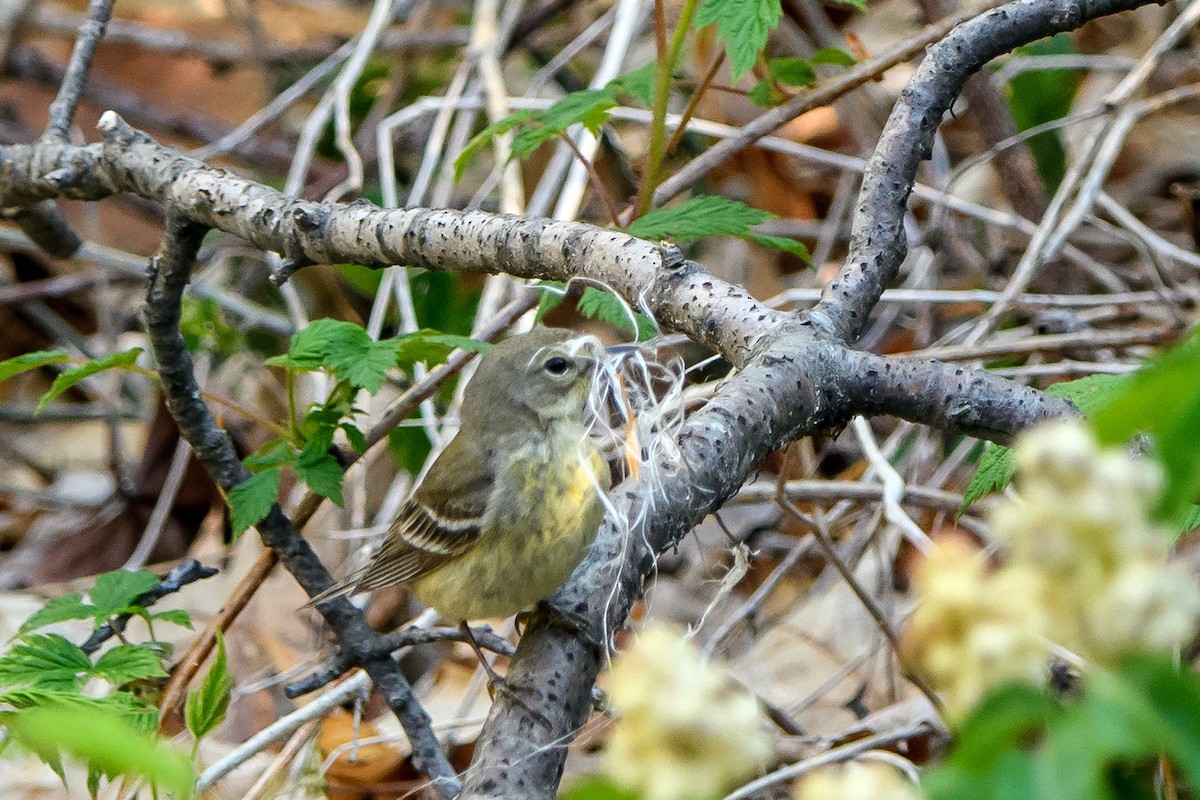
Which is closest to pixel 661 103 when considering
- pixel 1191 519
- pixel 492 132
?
pixel 492 132

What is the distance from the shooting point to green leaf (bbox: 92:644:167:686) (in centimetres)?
211

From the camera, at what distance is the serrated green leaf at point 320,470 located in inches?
91.6

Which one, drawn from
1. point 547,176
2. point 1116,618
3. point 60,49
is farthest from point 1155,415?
point 60,49

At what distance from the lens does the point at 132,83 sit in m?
6.57

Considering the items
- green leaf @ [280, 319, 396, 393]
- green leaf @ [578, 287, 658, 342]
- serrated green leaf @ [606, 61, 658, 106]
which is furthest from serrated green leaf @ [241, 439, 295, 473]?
serrated green leaf @ [606, 61, 658, 106]

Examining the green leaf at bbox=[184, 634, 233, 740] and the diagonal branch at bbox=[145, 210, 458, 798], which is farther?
the diagonal branch at bbox=[145, 210, 458, 798]

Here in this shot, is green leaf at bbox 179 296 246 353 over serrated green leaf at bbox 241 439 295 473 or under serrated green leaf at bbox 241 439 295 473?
over

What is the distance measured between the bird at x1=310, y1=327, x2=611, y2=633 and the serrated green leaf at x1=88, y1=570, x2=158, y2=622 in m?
0.34

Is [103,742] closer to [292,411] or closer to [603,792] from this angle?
[603,792]

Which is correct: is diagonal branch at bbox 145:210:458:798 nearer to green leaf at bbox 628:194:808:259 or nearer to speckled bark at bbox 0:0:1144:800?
speckled bark at bbox 0:0:1144:800

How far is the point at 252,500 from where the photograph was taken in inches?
91.1

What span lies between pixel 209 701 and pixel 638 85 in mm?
1615

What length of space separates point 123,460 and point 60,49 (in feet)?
11.1

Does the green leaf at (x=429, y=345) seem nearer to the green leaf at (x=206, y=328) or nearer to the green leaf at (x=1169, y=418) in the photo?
the green leaf at (x=206, y=328)
